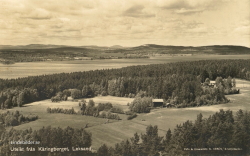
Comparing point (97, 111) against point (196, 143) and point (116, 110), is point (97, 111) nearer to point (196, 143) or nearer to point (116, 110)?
point (116, 110)

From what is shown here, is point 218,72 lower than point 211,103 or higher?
higher

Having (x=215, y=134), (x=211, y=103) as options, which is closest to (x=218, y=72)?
(x=211, y=103)

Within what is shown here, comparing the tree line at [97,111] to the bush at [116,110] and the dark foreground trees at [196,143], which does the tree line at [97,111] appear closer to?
the bush at [116,110]

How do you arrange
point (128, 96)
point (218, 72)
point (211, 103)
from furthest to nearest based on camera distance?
point (218, 72) → point (128, 96) → point (211, 103)

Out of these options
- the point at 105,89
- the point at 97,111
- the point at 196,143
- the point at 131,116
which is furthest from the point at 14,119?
the point at 105,89

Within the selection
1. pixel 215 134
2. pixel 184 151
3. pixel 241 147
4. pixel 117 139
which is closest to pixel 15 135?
pixel 117 139

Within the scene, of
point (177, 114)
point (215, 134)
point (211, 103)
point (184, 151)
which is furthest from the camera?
point (211, 103)

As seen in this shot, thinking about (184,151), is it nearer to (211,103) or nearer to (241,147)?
(241,147)

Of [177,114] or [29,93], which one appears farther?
[29,93]
